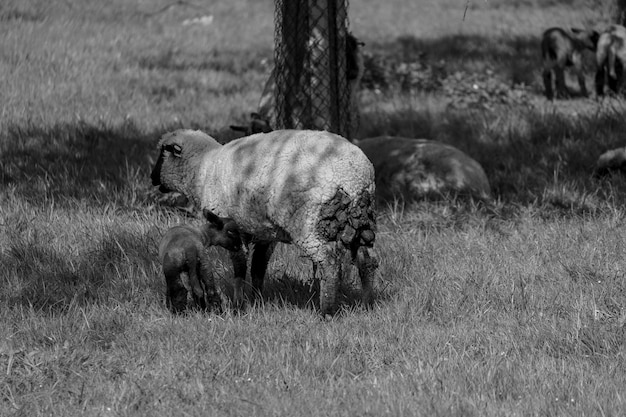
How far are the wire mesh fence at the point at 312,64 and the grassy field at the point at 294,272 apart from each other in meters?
1.20

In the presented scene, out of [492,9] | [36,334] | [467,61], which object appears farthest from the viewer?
[492,9]

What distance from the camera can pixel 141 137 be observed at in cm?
1085

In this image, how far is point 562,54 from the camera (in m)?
14.3

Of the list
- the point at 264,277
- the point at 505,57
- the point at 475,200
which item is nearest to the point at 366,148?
the point at 475,200

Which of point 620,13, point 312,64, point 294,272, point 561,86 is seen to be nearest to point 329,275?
point 294,272

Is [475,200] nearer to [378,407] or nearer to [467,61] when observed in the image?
[378,407]

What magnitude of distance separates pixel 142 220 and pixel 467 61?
349 inches

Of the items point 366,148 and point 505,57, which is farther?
point 505,57

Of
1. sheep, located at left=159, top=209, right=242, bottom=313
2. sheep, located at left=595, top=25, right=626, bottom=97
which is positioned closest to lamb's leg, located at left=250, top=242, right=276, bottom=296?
sheep, located at left=159, top=209, right=242, bottom=313

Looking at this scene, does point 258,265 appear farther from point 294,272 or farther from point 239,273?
point 294,272

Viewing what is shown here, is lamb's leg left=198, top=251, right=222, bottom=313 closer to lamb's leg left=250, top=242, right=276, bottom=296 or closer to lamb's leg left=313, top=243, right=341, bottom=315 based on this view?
lamb's leg left=250, top=242, right=276, bottom=296

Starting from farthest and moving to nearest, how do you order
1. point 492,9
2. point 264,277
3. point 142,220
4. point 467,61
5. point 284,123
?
point 492,9
point 467,61
point 284,123
point 142,220
point 264,277

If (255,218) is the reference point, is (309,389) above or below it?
below

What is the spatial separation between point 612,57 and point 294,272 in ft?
27.9
